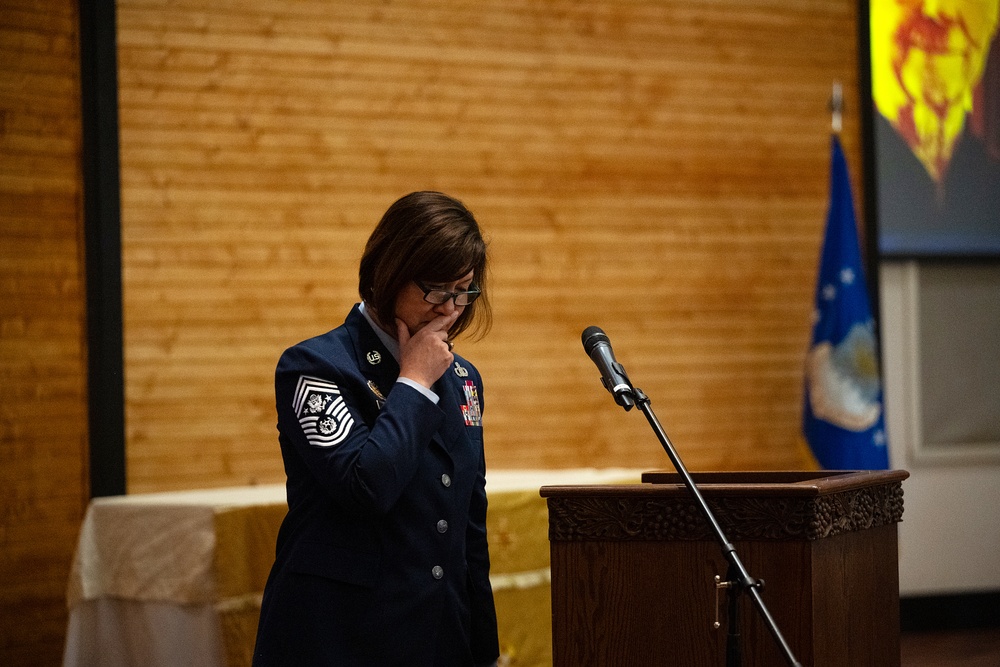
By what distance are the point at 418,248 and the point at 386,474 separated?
389mm

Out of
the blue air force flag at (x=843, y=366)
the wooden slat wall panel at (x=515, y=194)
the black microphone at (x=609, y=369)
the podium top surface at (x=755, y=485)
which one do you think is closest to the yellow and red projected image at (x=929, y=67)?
the wooden slat wall panel at (x=515, y=194)

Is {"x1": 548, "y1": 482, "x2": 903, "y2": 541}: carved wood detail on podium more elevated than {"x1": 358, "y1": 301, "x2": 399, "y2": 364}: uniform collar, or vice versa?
{"x1": 358, "y1": 301, "x2": 399, "y2": 364}: uniform collar

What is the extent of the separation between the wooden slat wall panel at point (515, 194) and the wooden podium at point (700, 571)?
248 centimetres

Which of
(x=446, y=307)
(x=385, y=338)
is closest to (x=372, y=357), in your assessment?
(x=385, y=338)

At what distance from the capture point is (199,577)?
312 centimetres

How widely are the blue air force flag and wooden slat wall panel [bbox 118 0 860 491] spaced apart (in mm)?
261

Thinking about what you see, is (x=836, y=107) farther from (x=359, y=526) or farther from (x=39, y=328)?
(x=359, y=526)

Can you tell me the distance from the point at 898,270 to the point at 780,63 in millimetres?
1109

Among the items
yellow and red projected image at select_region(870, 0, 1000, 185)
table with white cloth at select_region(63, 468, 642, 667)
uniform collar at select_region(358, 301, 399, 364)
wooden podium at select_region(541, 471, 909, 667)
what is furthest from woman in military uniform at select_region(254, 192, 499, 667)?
yellow and red projected image at select_region(870, 0, 1000, 185)

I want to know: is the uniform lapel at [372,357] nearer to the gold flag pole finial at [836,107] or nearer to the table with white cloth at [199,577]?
the table with white cloth at [199,577]

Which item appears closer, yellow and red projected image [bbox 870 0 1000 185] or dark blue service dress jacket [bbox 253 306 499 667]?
dark blue service dress jacket [bbox 253 306 499 667]

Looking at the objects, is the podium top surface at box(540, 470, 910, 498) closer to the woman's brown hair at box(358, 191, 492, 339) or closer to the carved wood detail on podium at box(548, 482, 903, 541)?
the carved wood detail on podium at box(548, 482, 903, 541)

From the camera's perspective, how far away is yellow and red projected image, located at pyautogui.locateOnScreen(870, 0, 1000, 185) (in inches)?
194

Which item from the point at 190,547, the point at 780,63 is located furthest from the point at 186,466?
the point at 780,63
